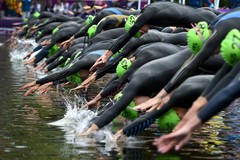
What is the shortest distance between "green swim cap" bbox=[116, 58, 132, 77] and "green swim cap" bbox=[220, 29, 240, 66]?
3.26 metres

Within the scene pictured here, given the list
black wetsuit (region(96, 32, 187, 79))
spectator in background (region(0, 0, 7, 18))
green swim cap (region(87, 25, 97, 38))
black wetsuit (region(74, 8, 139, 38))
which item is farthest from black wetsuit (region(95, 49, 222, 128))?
spectator in background (region(0, 0, 7, 18))

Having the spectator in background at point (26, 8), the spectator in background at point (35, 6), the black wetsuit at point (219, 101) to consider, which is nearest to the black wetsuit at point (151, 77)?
the black wetsuit at point (219, 101)

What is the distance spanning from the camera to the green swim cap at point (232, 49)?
7.50 metres

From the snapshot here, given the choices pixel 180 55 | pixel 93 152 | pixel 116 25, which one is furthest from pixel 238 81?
pixel 116 25

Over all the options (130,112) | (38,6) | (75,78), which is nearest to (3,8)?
(38,6)

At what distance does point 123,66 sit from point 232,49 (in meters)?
3.52

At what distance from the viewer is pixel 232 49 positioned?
7.56m

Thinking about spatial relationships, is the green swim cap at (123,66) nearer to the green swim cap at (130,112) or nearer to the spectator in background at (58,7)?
the green swim cap at (130,112)

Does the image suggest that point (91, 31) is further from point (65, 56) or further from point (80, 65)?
point (80, 65)

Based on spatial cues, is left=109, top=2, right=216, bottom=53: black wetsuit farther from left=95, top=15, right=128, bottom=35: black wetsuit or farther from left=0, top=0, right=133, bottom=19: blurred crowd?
left=0, top=0, right=133, bottom=19: blurred crowd

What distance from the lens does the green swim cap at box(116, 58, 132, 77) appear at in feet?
35.7

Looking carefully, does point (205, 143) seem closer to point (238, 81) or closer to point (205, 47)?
point (205, 47)

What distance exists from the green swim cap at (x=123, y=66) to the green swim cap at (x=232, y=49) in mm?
3264

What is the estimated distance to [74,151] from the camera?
28.5ft
